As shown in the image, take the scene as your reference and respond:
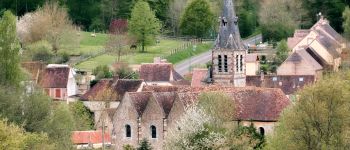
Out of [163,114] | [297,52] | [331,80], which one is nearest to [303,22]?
[297,52]

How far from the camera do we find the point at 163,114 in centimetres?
7412

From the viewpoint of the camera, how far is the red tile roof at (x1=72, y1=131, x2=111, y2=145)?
7694 centimetres

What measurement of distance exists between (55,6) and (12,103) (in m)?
46.5

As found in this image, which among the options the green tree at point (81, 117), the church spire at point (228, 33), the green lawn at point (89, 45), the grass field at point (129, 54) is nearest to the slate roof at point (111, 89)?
the green tree at point (81, 117)

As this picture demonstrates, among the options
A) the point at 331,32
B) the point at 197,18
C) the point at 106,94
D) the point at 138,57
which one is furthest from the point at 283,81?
the point at 197,18

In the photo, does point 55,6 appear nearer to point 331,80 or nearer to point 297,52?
point 297,52

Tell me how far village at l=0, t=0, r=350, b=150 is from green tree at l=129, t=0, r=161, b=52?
13.9ft

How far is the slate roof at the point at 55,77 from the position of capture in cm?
9406

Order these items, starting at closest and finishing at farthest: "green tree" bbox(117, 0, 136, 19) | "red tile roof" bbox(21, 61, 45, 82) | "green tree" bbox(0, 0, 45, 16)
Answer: "red tile roof" bbox(21, 61, 45, 82) < "green tree" bbox(0, 0, 45, 16) < "green tree" bbox(117, 0, 136, 19)

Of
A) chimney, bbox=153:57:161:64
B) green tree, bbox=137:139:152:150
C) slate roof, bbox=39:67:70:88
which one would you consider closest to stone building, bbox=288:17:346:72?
chimney, bbox=153:57:161:64

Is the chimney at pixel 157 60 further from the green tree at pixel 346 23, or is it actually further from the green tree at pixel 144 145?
the green tree at pixel 144 145

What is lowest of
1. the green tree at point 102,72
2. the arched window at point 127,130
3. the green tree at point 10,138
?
the arched window at point 127,130

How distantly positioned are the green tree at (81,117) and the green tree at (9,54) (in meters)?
4.50

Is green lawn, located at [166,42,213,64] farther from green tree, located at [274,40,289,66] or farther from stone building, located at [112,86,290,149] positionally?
stone building, located at [112,86,290,149]
